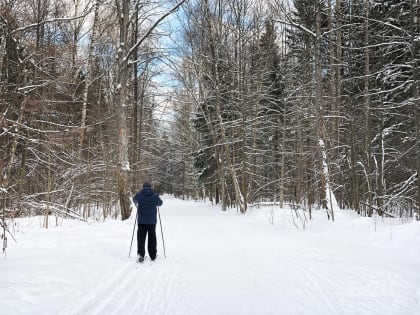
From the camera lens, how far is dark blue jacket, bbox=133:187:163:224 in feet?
28.3

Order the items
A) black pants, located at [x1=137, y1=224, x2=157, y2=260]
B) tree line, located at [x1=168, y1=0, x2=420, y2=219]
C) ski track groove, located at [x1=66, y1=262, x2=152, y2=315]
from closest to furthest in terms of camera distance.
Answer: ski track groove, located at [x1=66, y1=262, x2=152, y2=315], black pants, located at [x1=137, y1=224, x2=157, y2=260], tree line, located at [x1=168, y1=0, x2=420, y2=219]

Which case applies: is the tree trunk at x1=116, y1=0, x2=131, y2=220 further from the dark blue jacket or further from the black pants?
the black pants

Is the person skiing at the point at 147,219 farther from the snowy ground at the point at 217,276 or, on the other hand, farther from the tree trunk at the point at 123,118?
the tree trunk at the point at 123,118

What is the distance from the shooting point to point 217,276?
21.9 ft

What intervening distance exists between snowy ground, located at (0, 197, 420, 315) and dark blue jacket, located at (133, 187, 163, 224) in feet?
3.02

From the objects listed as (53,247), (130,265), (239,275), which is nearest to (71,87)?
(53,247)

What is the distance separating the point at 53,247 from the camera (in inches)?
330

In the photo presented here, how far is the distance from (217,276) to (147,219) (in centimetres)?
262

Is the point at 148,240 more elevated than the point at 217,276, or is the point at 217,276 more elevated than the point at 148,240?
the point at 148,240

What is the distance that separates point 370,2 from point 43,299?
1987cm

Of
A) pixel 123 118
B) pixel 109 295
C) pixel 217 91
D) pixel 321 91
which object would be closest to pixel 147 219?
pixel 109 295

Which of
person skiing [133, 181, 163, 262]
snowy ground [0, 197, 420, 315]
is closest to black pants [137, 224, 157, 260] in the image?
person skiing [133, 181, 163, 262]

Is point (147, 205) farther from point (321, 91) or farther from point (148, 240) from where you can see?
point (321, 91)

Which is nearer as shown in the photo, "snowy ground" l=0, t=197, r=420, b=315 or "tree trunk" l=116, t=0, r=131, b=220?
"snowy ground" l=0, t=197, r=420, b=315
